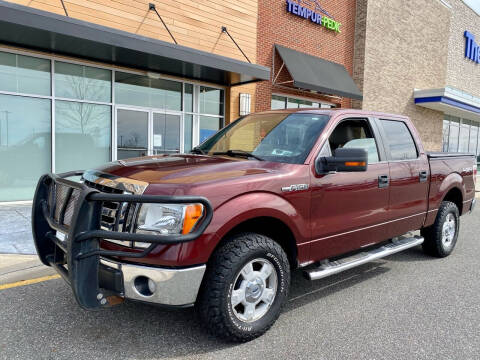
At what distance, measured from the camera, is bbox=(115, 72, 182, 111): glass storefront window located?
10438 millimetres

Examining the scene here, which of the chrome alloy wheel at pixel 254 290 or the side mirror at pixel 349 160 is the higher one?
the side mirror at pixel 349 160

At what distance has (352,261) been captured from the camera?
382cm

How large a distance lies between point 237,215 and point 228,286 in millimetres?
518

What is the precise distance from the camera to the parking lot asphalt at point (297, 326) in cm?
289

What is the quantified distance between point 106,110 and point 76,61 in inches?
54.4

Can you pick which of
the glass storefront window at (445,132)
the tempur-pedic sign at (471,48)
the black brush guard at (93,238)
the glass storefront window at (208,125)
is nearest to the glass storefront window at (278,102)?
the glass storefront window at (208,125)

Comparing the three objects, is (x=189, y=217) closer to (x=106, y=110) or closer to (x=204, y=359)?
(x=204, y=359)

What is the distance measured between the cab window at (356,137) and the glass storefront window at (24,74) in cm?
775

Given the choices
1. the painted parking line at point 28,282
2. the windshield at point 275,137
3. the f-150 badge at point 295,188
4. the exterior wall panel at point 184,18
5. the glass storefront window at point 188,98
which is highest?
the exterior wall panel at point 184,18

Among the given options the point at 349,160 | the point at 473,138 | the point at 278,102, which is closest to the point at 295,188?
the point at 349,160

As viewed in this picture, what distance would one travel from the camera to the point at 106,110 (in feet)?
33.4

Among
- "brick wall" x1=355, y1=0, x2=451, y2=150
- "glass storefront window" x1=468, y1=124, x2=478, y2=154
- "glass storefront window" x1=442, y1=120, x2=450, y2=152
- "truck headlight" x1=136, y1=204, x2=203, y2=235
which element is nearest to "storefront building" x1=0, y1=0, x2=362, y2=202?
"brick wall" x1=355, y1=0, x2=451, y2=150

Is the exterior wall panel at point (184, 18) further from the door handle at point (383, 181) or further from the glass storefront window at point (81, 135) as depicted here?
the door handle at point (383, 181)

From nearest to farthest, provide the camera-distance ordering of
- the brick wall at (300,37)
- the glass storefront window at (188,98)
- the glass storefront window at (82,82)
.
A: the glass storefront window at (82,82) → the glass storefront window at (188,98) → the brick wall at (300,37)
